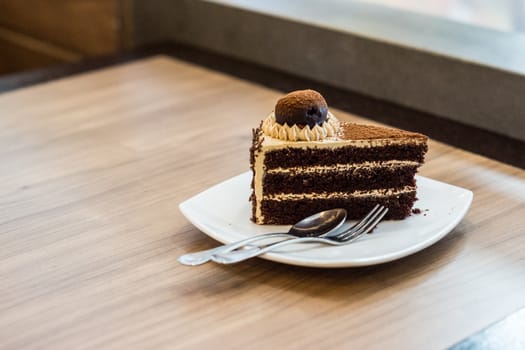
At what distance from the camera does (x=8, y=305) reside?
106 centimetres

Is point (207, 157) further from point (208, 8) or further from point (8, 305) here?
point (208, 8)

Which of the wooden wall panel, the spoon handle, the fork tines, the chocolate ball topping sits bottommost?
the wooden wall panel

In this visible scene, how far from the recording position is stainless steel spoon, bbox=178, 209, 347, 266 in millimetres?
1088

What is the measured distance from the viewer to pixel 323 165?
1205 millimetres

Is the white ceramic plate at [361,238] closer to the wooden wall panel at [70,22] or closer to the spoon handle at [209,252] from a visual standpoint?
the spoon handle at [209,252]

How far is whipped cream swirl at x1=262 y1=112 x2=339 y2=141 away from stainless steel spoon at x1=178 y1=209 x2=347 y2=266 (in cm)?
11

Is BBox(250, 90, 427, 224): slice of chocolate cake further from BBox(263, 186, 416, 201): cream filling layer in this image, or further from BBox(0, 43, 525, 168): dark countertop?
BBox(0, 43, 525, 168): dark countertop

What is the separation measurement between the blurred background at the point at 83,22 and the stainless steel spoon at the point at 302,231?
3.06 feet

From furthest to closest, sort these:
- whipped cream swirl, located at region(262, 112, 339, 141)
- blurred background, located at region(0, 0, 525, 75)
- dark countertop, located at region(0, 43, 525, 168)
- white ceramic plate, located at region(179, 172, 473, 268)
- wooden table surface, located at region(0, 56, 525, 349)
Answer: blurred background, located at region(0, 0, 525, 75) → dark countertop, located at region(0, 43, 525, 168) → whipped cream swirl, located at region(262, 112, 339, 141) → white ceramic plate, located at region(179, 172, 473, 268) → wooden table surface, located at region(0, 56, 525, 349)

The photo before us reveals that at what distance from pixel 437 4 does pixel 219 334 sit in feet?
4.33

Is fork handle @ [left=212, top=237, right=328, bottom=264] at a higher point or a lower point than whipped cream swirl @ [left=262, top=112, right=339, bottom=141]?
lower

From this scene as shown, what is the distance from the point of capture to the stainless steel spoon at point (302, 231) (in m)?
1.09

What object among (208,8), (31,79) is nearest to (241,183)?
(31,79)

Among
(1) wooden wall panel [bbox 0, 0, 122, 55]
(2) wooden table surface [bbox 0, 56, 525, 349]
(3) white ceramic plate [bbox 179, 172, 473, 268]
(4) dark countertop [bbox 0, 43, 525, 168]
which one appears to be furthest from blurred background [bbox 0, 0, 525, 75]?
(3) white ceramic plate [bbox 179, 172, 473, 268]
